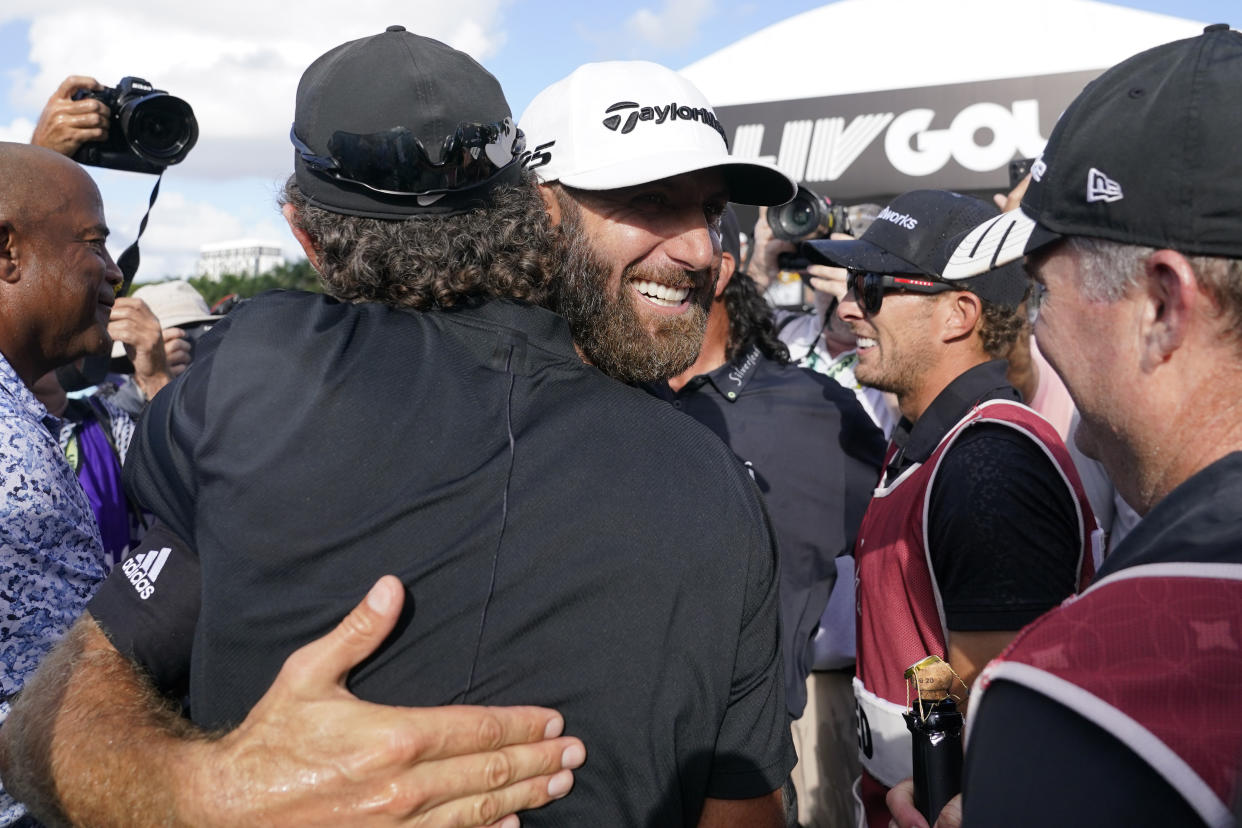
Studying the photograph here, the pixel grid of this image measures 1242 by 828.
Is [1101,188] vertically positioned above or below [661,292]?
above

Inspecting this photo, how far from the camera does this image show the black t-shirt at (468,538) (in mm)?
1376

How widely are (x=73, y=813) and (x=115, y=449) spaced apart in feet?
7.87

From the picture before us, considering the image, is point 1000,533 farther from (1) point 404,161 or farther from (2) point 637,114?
(1) point 404,161

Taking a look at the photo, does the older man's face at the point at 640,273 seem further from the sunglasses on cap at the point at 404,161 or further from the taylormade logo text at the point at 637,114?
the sunglasses on cap at the point at 404,161

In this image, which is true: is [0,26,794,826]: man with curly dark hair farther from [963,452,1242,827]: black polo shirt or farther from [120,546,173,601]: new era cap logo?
[963,452,1242,827]: black polo shirt

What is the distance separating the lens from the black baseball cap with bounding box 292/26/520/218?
5.16 ft

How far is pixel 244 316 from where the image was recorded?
1.49 m

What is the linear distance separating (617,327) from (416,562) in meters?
0.90

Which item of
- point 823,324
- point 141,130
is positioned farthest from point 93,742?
point 823,324

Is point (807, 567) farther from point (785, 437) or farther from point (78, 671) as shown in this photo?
point (78, 671)

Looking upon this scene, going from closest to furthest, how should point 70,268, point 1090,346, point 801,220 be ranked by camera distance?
point 1090,346 → point 70,268 → point 801,220

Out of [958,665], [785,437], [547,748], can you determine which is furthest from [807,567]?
[547,748]

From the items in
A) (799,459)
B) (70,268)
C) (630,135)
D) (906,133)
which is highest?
(906,133)

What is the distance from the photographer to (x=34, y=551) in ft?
6.95
